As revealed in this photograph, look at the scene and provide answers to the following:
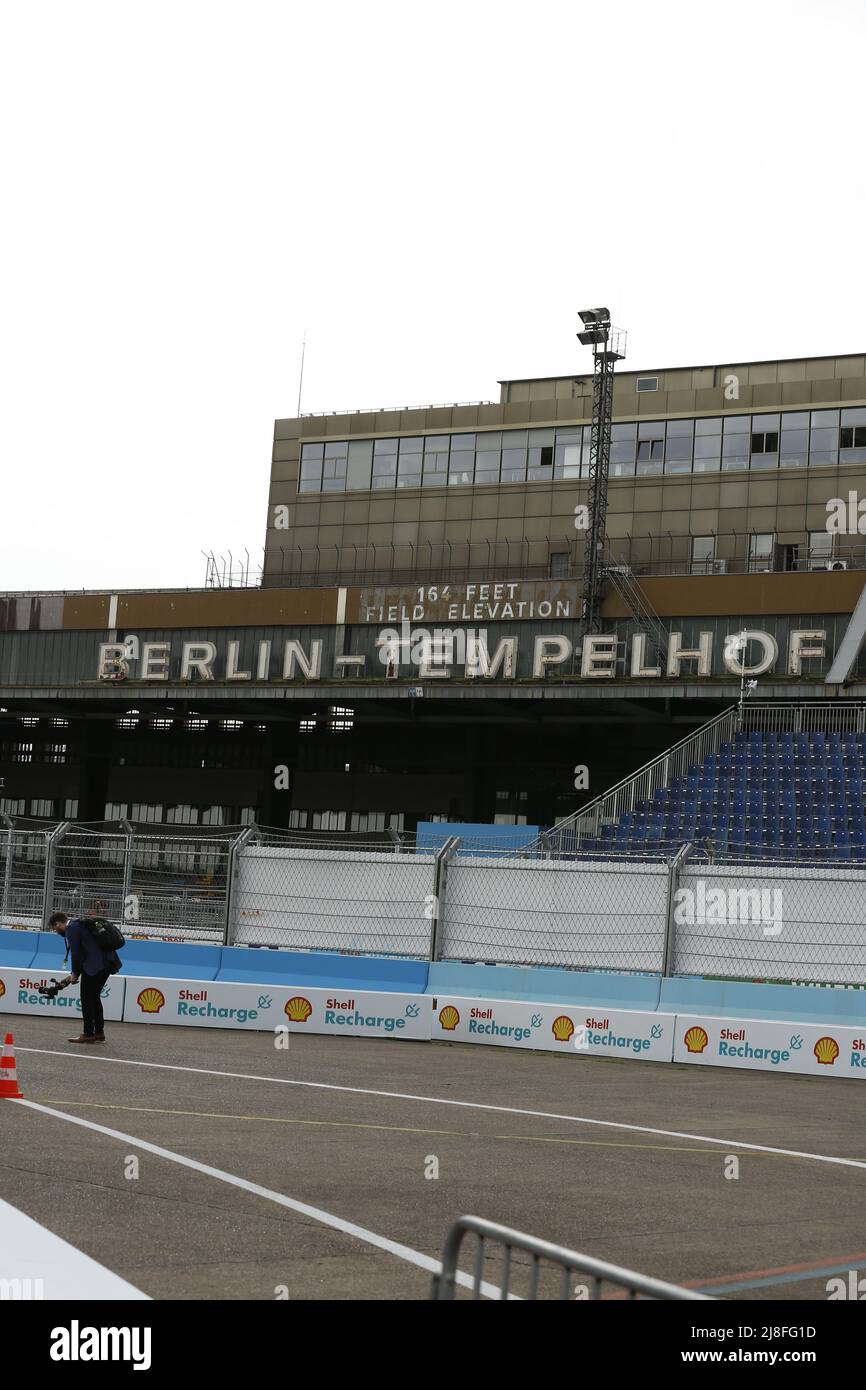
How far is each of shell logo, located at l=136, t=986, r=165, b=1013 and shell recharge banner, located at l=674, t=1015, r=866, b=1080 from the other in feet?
24.7

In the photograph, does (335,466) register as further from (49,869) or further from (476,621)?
(49,869)

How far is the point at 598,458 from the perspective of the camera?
45.8 metres

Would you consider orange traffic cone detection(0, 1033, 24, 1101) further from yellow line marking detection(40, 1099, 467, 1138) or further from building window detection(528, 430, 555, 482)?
building window detection(528, 430, 555, 482)

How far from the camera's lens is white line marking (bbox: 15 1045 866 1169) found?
1248 cm

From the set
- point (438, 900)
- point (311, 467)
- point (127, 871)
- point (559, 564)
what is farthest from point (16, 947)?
point (311, 467)

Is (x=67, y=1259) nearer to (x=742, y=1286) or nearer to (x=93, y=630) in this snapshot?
(x=742, y=1286)

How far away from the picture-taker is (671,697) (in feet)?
144

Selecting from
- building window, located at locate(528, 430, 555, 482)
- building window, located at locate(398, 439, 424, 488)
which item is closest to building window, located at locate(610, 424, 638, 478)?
building window, located at locate(528, 430, 555, 482)

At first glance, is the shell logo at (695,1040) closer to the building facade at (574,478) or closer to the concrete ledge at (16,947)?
the concrete ledge at (16,947)

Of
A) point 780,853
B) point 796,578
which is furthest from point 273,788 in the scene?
point 780,853

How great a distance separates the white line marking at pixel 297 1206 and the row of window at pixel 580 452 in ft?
138

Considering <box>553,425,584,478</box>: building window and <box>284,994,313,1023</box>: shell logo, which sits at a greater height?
<box>553,425,584,478</box>: building window
